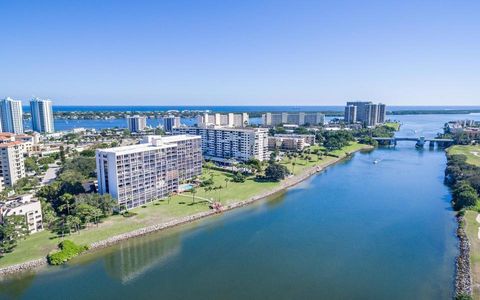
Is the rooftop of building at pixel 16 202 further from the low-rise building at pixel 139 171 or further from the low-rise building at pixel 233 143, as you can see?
the low-rise building at pixel 233 143

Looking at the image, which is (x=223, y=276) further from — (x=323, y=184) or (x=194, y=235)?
(x=323, y=184)

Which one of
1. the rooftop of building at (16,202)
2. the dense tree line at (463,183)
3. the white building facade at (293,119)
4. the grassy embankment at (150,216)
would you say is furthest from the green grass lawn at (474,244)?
the white building facade at (293,119)

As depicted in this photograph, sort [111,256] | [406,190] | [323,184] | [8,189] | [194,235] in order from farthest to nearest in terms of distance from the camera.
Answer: [323,184], [406,190], [8,189], [194,235], [111,256]

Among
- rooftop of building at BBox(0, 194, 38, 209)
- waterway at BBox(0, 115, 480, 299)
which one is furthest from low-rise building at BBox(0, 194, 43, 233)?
waterway at BBox(0, 115, 480, 299)

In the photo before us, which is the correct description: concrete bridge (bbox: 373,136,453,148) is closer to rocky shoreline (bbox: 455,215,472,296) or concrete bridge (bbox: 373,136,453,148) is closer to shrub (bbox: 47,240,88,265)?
rocky shoreline (bbox: 455,215,472,296)

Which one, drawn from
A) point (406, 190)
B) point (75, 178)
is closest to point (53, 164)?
point (75, 178)

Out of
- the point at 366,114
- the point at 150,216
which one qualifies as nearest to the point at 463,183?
the point at 150,216
